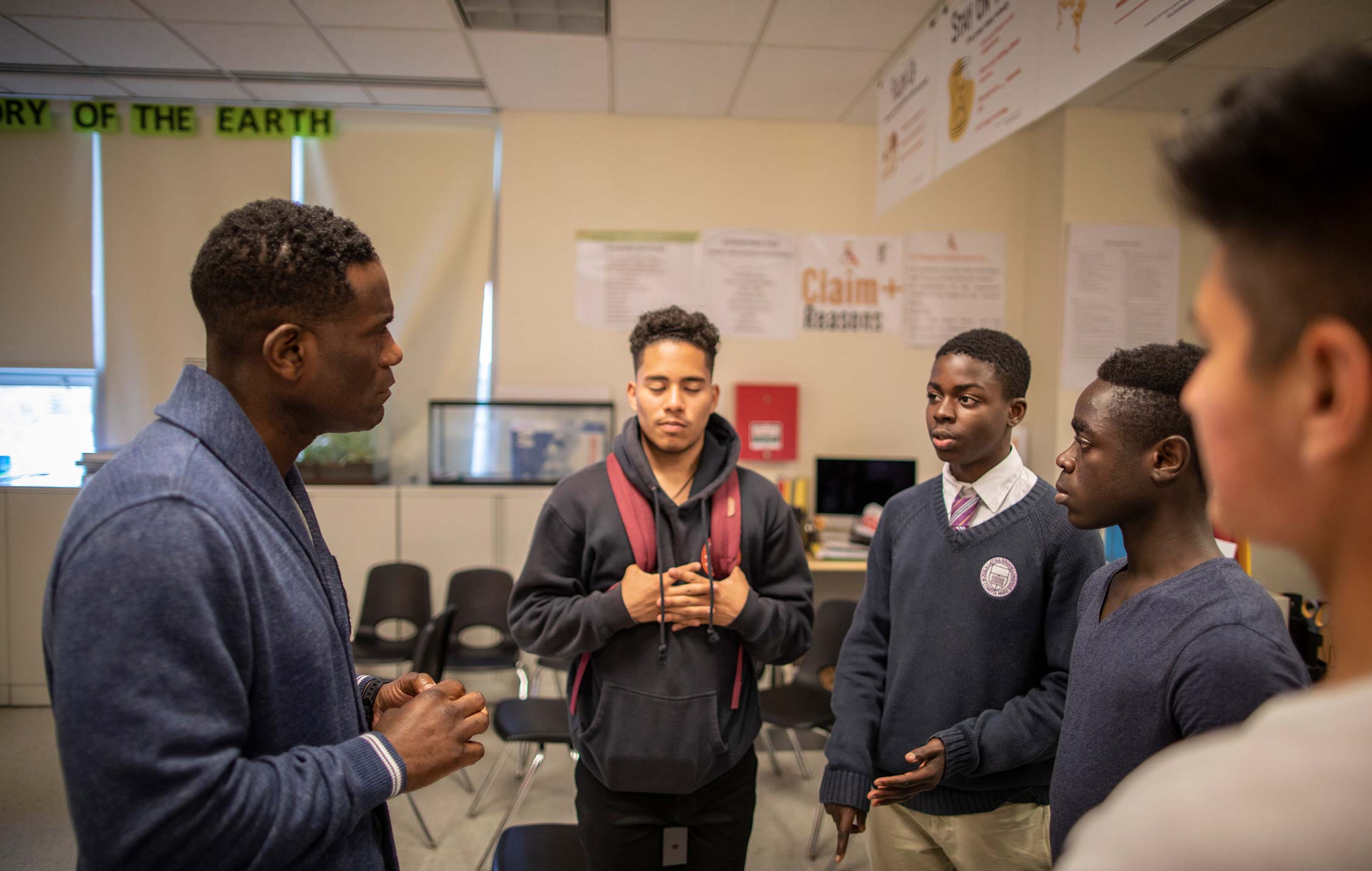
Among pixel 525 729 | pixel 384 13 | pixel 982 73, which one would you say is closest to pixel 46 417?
pixel 384 13

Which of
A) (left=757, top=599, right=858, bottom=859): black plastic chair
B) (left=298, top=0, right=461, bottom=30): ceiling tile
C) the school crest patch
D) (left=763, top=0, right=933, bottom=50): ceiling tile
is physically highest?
(left=298, top=0, right=461, bottom=30): ceiling tile

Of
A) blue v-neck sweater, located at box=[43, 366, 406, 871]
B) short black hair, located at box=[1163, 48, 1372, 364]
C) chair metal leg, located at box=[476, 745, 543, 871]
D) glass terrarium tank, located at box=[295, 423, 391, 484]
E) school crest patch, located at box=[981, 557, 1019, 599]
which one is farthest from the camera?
glass terrarium tank, located at box=[295, 423, 391, 484]

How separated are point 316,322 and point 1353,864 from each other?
3.59 feet

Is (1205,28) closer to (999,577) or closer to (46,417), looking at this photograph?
(999,577)

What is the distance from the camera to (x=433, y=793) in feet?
10.6

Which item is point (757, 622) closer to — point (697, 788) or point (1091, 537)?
point (697, 788)

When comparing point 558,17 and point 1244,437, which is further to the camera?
point 558,17

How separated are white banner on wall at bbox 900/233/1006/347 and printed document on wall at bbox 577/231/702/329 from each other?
126cm

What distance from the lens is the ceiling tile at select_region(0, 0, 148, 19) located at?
3.14 m

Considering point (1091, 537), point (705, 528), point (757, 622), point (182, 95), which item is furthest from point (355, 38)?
point (1091, 537)

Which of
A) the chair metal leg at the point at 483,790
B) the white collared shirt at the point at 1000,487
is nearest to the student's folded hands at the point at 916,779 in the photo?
the white collared shirt at the point at 1000,487

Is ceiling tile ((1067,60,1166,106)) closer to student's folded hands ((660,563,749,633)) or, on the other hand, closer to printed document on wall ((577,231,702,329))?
printed document on wall ((577,231,702,329))

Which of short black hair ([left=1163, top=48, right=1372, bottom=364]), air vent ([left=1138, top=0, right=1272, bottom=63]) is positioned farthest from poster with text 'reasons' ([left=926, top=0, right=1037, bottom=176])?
short black hair ([left=1163, top=48, right=1372, bottom=364])

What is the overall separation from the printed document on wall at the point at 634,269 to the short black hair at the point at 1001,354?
2.76 m
